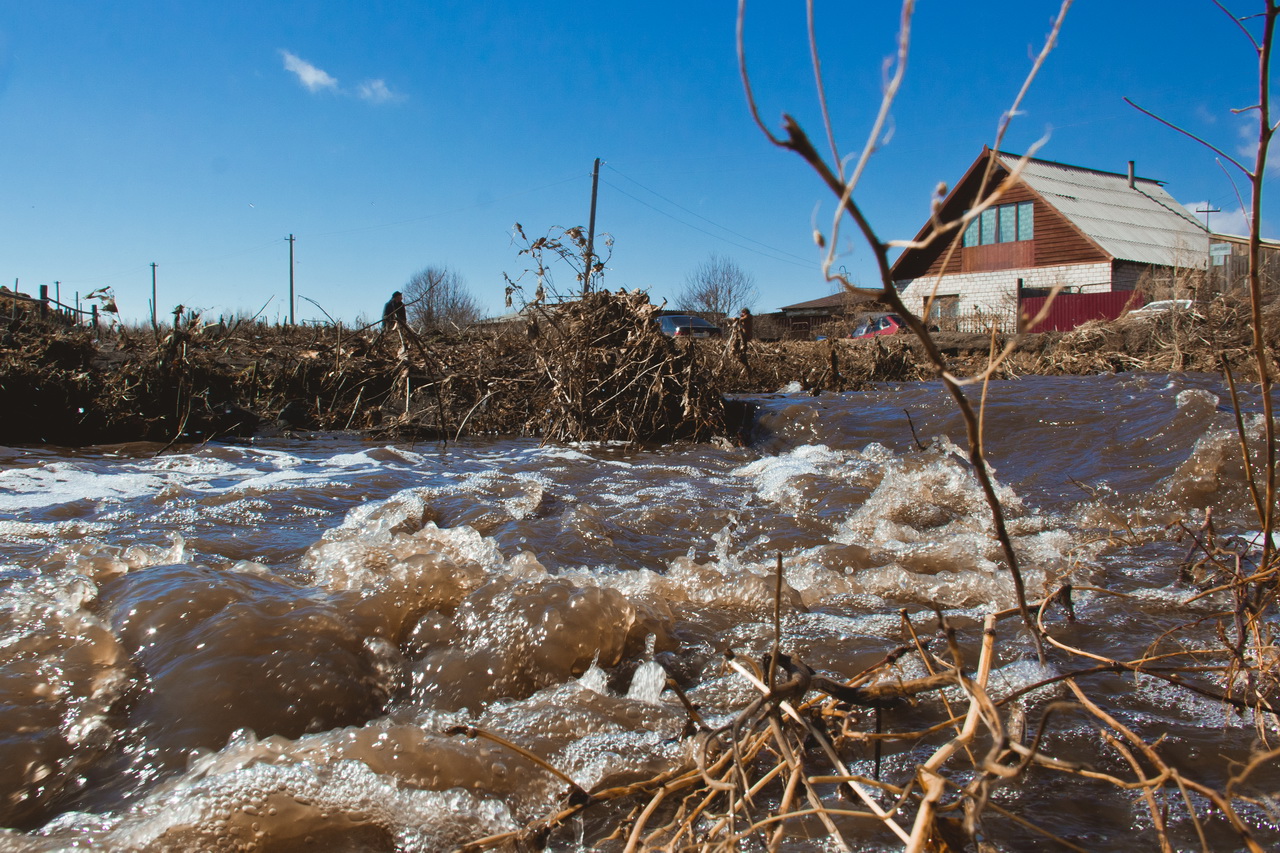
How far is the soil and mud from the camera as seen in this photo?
8.57 meters

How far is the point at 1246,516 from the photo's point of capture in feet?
14.9

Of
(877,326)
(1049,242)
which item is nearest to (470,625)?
(877,326)

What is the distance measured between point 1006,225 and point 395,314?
27310 mm

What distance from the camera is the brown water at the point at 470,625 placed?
6.02ft

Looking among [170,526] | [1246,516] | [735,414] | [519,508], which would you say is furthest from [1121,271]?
[170,526]

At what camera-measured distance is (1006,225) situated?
29953 millimetres

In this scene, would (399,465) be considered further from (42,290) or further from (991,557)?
(42,290)

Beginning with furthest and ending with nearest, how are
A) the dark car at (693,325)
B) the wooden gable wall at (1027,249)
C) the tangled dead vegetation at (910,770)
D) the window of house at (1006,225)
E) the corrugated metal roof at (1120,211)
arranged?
the window of house at (1006,225), the corrugated metal roof at (1120,211), the wooden gable wall at (1027,249), the dark car at (693,325), the tangled dead vegetation at (910,770)

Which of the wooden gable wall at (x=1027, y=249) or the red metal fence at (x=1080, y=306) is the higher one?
the wooden gable wall at (x=1027, y=249)

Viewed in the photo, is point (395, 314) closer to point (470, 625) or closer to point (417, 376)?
point (417, 376)

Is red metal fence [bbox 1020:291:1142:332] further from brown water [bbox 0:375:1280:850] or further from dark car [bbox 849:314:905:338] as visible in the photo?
brown water [bbox 0:375:1280:850]

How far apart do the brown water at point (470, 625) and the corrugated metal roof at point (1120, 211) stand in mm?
25066

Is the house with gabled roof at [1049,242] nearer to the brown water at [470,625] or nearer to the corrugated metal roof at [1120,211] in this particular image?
the corrugated metal roof at [1120,211]

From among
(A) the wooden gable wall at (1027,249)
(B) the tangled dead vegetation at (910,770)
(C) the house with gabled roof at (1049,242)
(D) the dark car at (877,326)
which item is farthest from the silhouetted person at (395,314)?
(A) the wooden gable wall at (1027,249)
